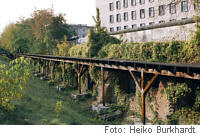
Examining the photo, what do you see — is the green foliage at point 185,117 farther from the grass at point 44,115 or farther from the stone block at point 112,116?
the grass at point 44,115

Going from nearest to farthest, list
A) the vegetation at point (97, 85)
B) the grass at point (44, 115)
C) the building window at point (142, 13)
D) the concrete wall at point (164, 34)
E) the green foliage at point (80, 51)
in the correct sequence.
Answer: the vegetation at point (97, 85), the grass at point (44, 115), the concrete wall at point (164, 34), the green foliage at point (80, 51), the building window at point (142, 13)

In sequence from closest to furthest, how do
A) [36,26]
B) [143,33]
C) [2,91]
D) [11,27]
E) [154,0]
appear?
[2,91] → [143,33] → [154,0] → [36,26] → [11,27]

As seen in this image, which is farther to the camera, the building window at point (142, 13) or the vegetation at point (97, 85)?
the building window at point (142, 13)

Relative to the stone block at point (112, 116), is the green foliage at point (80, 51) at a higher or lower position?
higher

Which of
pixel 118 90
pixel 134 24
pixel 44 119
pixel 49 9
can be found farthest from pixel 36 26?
pixel 44 119

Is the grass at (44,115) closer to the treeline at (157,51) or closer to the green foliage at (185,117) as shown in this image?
the green foliage at (185,117)

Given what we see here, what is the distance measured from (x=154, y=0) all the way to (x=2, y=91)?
3216 cm

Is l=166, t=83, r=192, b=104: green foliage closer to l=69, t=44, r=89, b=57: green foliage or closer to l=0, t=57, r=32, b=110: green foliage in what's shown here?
l=0, t=57, r=32, b=110: green foliage

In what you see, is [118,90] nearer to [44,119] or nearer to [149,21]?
[44,119]

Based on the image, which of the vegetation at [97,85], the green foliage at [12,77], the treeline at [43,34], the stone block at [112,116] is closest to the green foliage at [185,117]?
the vegetation at [97,85]

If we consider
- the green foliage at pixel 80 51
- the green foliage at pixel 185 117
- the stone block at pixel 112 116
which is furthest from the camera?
the green foliage at pixel 80 51

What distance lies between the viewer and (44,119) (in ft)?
31.2

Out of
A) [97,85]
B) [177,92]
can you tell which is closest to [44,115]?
[97,85]

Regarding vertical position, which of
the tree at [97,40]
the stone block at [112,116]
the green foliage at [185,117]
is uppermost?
the tree at [97,40]
